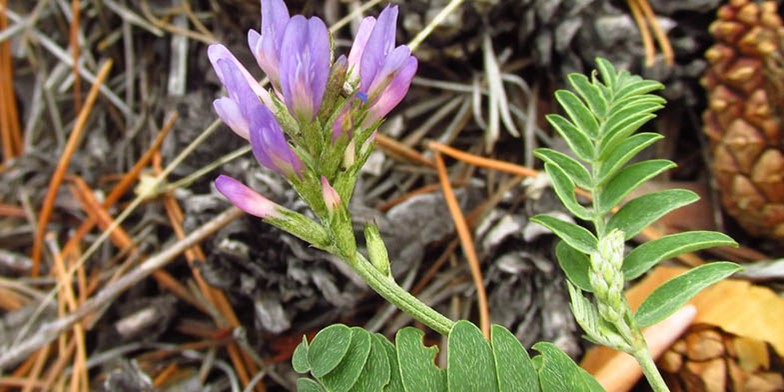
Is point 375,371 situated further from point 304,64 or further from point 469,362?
point 304,64

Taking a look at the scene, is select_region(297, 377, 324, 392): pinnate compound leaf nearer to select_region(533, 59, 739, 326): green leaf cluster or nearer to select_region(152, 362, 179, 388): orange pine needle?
select_region(533, 59, 739, 326): green leaf cluster

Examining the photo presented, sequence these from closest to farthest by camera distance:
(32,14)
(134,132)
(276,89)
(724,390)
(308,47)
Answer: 1. (308,47)
2. (276,89)
3. (724,390)
4. (134,132)
5. (32,14)

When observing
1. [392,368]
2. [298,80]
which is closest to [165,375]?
[392,368]

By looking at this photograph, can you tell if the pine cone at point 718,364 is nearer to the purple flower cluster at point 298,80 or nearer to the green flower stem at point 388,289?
the green flower stem at point 388,289

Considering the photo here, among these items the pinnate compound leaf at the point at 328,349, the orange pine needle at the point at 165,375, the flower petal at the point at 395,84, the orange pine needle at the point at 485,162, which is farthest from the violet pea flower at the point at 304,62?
the orange pine needle at the point at 165,375

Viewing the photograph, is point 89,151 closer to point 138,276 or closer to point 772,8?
point 138,276

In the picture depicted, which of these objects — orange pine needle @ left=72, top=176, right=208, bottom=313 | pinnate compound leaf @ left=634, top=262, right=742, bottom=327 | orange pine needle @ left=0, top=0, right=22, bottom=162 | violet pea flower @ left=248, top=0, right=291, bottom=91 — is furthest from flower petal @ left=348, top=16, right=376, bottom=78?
orange pine needle @ left=0, top=0, right=22, bottom=162

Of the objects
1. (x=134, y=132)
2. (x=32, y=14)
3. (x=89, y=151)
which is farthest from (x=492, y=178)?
(x=32, y=14)
